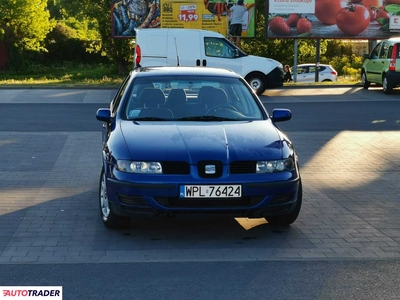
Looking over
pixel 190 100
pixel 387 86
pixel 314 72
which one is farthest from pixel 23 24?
pixel 190 100

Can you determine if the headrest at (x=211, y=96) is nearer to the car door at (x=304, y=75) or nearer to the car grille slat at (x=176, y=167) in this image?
the car grille slat at (x=176, y=167)

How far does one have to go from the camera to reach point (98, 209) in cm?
848

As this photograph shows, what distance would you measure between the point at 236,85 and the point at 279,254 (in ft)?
8.79

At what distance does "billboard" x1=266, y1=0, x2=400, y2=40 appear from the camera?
1137 inches

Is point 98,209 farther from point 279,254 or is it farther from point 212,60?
point 212,60

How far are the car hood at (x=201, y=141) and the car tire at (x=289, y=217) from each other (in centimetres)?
52

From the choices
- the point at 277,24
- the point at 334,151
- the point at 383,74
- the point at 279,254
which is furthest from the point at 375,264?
the point at 277,24

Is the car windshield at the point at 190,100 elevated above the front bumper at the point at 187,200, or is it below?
above

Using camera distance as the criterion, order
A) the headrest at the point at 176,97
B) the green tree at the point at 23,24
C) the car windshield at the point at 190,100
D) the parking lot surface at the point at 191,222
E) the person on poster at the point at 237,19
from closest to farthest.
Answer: the parking lot surface at the point at 191,222
the car windshield at the point at 190,100
the headrest at the point at 176,97
the person on poster at the point at 237,19
the green tree at the point at 23,24

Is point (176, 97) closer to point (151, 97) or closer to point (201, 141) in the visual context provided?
point (151, 97)

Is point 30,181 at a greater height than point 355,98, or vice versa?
point 30,181

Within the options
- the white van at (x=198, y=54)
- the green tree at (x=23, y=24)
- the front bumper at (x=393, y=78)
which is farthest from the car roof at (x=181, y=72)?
the green tree at (x=23, y=24)

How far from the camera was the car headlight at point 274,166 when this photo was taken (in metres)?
7.09

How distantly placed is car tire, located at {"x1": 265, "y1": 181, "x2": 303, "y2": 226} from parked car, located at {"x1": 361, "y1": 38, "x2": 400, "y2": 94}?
15.6m
